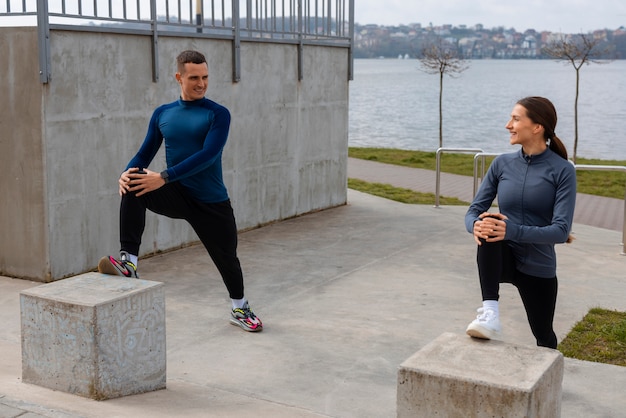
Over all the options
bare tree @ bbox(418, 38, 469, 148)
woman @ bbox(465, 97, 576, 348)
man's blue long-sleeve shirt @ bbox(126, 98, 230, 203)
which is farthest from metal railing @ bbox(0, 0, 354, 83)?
bare tree @ bbox(418, 38, 469, 148)

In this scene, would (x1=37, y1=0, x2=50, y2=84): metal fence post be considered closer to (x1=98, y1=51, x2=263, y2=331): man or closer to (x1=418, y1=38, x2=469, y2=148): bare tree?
(x1=98, y1=51, x2=263, y2=331): man

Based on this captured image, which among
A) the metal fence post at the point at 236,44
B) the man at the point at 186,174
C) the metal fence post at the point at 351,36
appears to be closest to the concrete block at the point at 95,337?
the man at the point at 186,174

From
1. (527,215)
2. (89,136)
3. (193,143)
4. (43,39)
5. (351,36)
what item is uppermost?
(351,36)

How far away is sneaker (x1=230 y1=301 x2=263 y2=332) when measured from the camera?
619cm

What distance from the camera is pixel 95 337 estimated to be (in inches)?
175

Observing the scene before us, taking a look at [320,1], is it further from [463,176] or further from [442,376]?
[442,376]

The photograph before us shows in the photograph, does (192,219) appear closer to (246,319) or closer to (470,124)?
(246,319)

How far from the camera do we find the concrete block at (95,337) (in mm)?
4496

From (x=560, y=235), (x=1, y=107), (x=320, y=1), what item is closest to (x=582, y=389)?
(x=560, y=235)

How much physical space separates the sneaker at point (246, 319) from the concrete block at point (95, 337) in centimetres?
135

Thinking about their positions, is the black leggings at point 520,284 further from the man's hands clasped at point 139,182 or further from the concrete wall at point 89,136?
the concrete wall at point 89,136

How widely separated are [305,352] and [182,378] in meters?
0.90

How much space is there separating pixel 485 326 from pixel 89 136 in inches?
183

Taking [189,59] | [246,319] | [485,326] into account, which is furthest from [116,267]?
[485,326]
